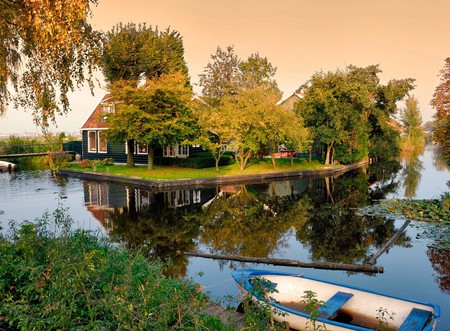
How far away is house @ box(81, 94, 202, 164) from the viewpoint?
35781mm

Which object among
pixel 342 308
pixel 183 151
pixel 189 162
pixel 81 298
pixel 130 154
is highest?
pixel 183 151

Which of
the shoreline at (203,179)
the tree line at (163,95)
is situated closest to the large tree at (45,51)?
the tree line at (163,95)

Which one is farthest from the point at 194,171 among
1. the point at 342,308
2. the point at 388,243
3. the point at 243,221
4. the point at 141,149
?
the point at 342,308

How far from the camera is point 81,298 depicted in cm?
478

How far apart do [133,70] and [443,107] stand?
22.4 m

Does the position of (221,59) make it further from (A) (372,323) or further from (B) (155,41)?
(A) (372,323)

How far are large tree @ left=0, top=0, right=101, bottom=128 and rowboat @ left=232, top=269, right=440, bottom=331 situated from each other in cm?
572

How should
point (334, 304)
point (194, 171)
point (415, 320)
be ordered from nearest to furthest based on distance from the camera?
point (415, 320)
point (334, 304)
point (194, 171)

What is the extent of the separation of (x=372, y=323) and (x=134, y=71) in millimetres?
28784

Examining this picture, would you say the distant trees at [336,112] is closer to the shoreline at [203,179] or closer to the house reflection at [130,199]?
the shoreline at [203,179]

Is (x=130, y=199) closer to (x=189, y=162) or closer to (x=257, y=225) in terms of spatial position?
(x=257, y=225)

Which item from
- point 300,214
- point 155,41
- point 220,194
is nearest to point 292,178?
point 220,194

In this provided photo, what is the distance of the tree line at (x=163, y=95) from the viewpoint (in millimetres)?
8789

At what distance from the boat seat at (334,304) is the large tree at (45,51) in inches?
269
